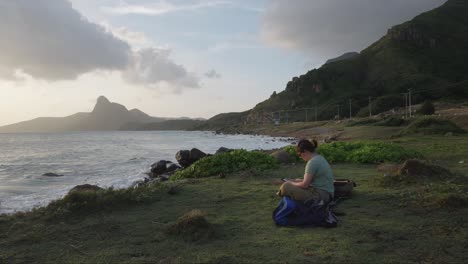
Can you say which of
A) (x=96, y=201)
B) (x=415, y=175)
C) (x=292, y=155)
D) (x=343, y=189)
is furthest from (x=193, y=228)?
(x=292, y=155)

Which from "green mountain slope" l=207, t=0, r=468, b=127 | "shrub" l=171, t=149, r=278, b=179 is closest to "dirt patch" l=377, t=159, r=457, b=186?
"shrub" l=171, t=149, r=278, b=179

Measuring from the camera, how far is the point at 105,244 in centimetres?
708

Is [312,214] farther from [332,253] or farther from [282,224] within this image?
[332,253]

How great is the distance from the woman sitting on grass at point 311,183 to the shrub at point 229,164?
6.93 meters

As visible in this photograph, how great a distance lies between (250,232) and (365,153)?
11230 mm

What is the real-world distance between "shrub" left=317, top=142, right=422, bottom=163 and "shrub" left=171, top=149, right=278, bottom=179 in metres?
3.28

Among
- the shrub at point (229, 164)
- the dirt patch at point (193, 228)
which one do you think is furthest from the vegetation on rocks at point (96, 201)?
the shrub at point (229, 164)

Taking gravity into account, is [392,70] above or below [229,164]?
above

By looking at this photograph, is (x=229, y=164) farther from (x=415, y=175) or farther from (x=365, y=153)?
(x=415, y=175)

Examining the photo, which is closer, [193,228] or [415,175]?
[193,228]

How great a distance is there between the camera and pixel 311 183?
324 inches

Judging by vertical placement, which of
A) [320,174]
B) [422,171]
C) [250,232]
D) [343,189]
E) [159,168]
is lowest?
A: [159,168]

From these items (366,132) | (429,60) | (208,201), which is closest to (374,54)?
(429,60)

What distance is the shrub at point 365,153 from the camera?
16.9 meters
